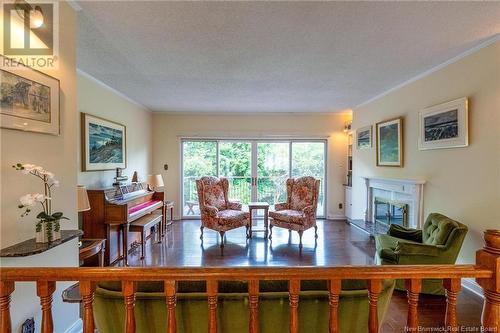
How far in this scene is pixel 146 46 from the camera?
251cm

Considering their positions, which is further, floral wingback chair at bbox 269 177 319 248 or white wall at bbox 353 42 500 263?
floral wingback chair at bbox 269 177 319 248

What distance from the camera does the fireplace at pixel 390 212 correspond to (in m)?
3.78

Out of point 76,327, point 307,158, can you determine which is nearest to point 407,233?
point 307,158

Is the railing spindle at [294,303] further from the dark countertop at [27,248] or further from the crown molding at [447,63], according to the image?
the crown molding at [447,63]

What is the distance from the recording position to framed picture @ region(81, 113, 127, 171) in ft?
10.9

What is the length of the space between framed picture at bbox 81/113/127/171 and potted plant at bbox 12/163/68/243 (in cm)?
184

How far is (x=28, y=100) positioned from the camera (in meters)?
1.52

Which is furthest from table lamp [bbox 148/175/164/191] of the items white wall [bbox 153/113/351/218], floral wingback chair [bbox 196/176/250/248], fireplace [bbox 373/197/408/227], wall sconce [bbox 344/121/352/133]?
wall sconce [bbox 344/121/352/133]

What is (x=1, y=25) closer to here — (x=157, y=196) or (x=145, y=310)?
(x=145, y=310)

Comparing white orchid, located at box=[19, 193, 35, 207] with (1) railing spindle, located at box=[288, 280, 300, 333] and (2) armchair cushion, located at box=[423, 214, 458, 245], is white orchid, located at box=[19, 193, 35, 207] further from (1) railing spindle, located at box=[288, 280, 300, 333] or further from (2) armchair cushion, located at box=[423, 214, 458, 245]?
(2) armchair cushion, located at box=[423, 214, 458, 245]

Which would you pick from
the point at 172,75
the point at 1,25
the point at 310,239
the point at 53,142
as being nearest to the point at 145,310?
the point at 53,142

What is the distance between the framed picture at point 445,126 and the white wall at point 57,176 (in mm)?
3737

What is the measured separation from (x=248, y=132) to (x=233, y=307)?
503 cm

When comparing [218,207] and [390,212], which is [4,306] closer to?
[218,207]
